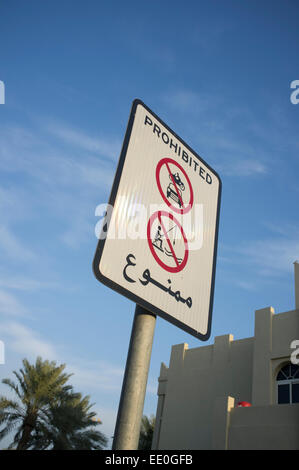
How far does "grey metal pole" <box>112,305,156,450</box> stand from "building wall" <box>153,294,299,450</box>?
1100cm

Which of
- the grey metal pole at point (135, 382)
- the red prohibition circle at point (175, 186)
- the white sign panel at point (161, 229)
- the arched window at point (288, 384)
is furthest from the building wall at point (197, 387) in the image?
the grey metal pole at point (135, 382)

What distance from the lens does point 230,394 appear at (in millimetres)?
18047

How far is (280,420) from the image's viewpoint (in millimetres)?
11672

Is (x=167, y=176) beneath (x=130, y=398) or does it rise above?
above

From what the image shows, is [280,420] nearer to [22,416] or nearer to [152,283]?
[152,283]

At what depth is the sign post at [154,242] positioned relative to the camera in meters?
2.02

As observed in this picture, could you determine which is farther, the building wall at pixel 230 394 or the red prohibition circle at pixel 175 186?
the building wall at pixel 230 394

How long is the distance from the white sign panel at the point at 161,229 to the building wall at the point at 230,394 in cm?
1061

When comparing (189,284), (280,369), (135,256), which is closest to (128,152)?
(135,256)

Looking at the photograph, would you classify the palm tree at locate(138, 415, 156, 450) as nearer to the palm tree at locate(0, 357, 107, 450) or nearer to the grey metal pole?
the palm tree at locate(0, 357, 107, 450)

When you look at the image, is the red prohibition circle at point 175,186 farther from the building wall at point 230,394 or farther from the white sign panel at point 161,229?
the building wall at point 230,394

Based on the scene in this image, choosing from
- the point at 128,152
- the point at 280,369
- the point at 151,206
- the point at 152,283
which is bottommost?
the point at 152,283
